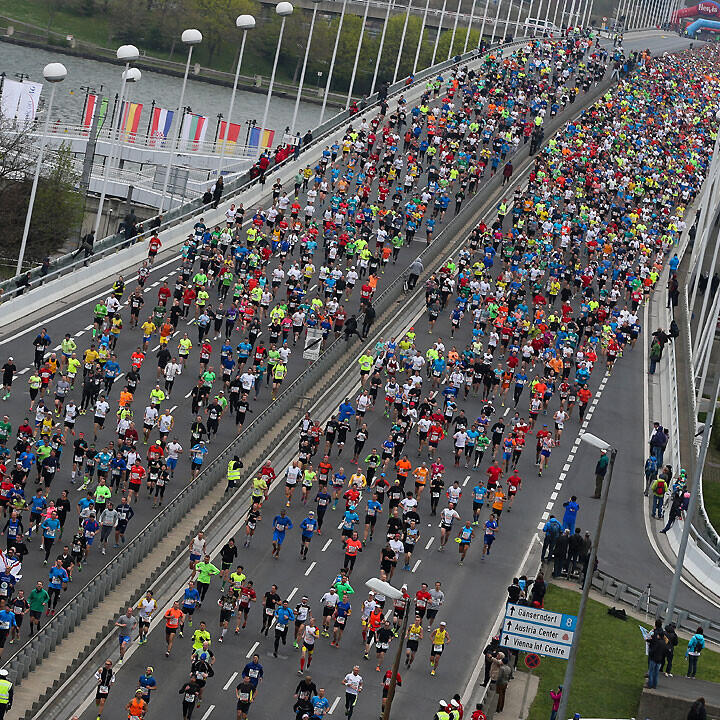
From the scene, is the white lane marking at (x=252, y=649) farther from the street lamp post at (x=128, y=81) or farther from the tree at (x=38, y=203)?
the tree at (x=38, y=203)

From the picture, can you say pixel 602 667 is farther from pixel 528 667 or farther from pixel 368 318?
pixel 368 318

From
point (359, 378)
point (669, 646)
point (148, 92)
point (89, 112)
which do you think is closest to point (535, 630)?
point (669, 646)

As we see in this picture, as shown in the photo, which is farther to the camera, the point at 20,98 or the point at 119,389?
the point at 20,98

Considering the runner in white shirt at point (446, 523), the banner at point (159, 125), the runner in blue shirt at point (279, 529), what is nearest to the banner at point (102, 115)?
the banner at point (159, 125)

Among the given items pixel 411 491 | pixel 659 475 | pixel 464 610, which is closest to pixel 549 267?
pixel 659 475

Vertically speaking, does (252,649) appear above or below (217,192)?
below

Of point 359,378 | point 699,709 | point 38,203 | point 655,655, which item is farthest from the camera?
point 38,203

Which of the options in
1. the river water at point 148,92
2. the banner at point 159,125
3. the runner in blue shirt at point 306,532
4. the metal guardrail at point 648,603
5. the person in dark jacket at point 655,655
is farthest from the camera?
the river water at point 148,92
